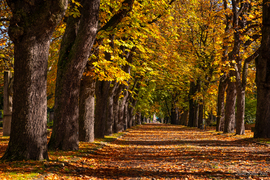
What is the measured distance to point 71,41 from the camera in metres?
10.5

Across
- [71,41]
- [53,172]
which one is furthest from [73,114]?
[53,172]

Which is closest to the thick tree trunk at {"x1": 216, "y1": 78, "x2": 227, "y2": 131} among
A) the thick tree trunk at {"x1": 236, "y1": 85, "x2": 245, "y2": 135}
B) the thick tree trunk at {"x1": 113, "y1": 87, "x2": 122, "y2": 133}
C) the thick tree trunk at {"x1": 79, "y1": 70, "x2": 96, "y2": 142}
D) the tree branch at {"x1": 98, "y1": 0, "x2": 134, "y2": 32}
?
the thick tree trunk at {"x1": 236, "y1": 85, "x2": 245, "y2": 135}

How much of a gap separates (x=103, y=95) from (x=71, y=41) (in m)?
6.53

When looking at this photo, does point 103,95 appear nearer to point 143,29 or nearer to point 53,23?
point 143,29

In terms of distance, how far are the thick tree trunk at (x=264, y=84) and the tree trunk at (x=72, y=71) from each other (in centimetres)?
932

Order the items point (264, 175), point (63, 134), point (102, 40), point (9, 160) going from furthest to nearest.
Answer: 1. point (102, 40)
2. point (63, 134)
3. point (9, 160)
4. point (264, 175)

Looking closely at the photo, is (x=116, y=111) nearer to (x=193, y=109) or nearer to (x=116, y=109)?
(x=116, y=109)

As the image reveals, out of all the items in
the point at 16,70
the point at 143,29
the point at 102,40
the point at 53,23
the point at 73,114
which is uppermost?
the point at 143,29

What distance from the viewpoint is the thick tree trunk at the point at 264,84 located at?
1499cm

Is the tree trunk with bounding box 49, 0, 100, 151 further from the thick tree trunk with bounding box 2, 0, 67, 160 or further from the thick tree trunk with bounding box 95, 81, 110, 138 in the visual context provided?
the thick tree trunk with bounding box 95, 81, 110, 138

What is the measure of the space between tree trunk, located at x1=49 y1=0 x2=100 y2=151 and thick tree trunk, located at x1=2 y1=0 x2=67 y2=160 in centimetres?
246

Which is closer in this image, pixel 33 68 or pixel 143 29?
pixel 33 68

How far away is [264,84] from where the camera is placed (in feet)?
50.2

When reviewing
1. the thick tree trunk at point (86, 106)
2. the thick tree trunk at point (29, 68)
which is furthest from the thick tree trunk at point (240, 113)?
the thick tree trunk at point (29, 68)
